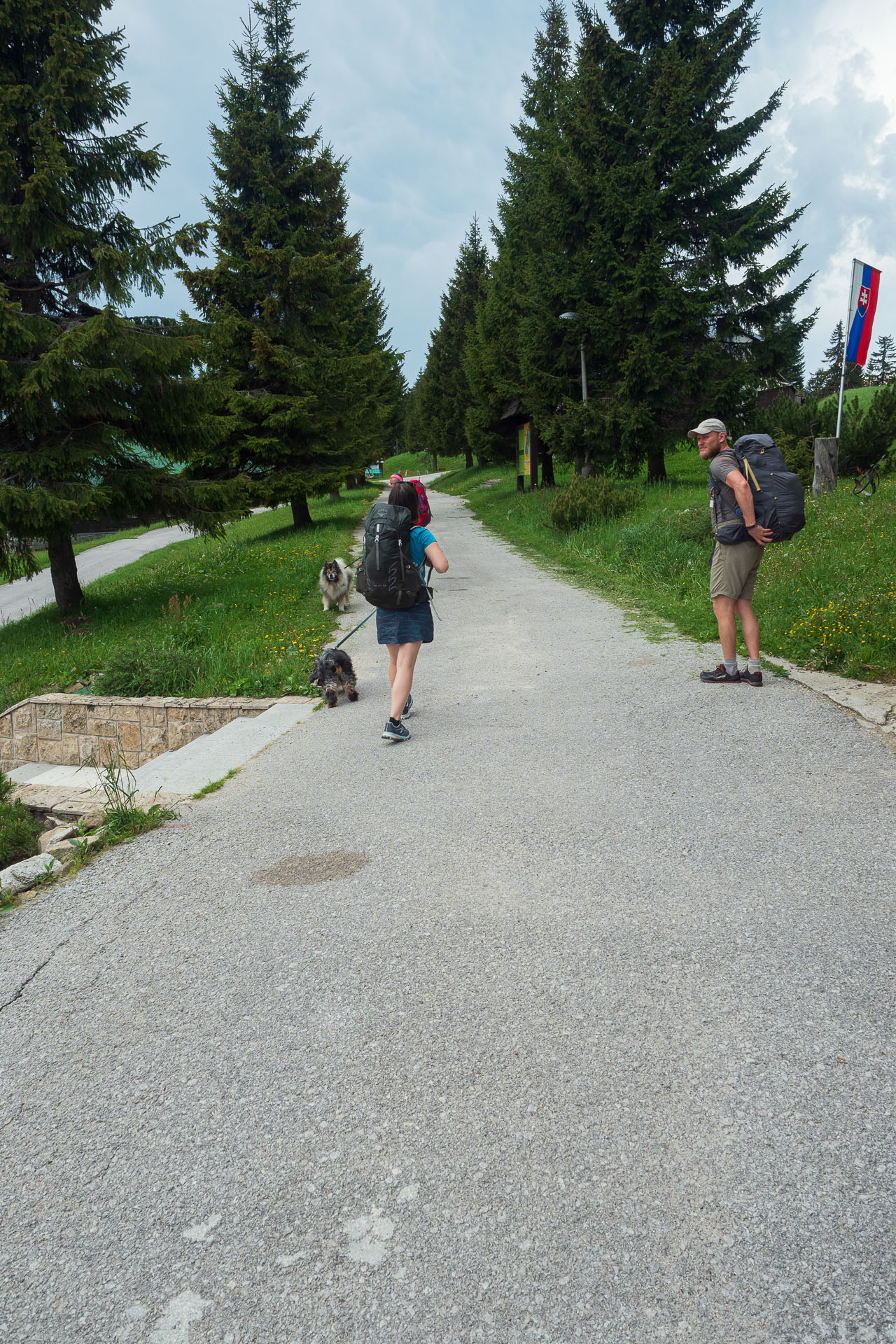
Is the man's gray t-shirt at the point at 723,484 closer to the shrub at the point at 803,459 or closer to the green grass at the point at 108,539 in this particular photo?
the shrub at the point at 803,459

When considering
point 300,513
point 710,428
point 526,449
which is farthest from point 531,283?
point 710,428

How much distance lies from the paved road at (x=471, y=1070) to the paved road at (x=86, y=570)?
1134 centimetres

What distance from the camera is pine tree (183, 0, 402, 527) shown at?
2156 centimetres

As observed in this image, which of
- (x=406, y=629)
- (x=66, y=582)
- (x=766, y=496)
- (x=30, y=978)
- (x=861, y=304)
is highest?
(x=861, y=304)

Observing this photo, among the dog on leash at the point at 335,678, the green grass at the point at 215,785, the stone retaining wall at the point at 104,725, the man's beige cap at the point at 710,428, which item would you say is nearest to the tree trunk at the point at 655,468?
the man's beige cap at the point at 710,428

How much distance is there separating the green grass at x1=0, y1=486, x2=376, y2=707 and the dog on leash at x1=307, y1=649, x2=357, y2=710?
1.75 ft

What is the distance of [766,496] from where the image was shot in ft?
20.9

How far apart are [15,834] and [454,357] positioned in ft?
149

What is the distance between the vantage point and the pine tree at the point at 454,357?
1794 inches

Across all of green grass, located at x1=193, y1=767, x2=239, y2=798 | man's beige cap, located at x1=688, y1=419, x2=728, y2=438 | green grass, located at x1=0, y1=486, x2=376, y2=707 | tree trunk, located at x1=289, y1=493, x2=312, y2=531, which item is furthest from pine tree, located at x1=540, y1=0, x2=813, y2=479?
green grass, located at x1=193, y1=767, x2=239, y2=798

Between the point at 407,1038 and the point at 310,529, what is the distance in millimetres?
21707

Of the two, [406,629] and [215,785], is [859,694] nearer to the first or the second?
[406,629]

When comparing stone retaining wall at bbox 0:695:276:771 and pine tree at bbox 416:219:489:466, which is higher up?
pine tree at bbox 416:219:489:466

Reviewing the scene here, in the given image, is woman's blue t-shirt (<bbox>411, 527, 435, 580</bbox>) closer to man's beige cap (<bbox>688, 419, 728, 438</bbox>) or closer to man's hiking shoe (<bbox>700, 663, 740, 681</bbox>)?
man's beige cap (<bbox>688, 419, 728, 438</bbox>)
